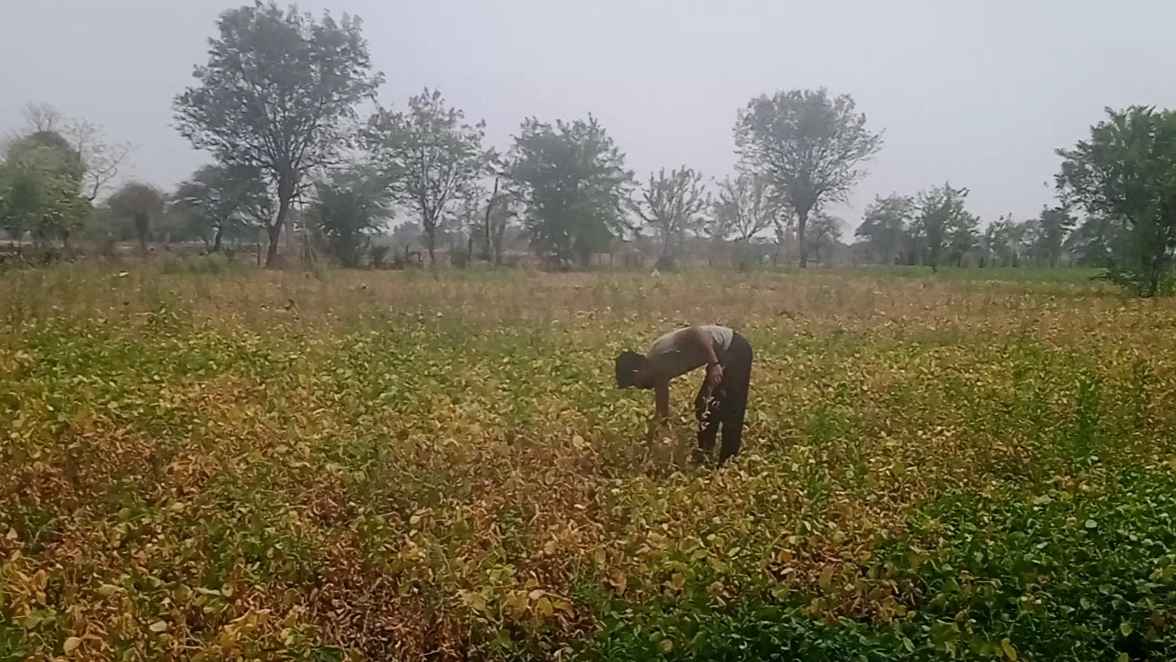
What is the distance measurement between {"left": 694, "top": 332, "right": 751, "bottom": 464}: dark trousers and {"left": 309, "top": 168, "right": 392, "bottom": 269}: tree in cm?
123

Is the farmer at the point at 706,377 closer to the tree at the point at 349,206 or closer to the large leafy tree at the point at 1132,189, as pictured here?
the tree at the point at 349,206

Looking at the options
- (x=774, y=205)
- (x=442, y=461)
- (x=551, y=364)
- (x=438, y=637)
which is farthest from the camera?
(x=774, y=205)

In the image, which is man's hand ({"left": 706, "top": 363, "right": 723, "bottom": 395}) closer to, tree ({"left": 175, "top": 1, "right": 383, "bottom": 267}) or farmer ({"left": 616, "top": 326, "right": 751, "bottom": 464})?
farmer ({"left": 616, "top": 326, "right": 751, "bottom": 464})

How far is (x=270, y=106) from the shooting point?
303cm

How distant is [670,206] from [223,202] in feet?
5.10

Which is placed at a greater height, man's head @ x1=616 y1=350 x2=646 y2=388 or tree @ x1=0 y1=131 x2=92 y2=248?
tree @ x1=0 y1=131 x2=92 y2=248

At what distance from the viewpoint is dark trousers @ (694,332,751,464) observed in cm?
291

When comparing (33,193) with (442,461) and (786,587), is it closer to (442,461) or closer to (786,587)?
(442,461)

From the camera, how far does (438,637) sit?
2.15 meters

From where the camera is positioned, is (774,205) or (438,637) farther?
(774,205)

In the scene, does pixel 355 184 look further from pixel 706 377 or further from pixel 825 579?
pixel 825 579

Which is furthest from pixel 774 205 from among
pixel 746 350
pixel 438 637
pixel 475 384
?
pixel 438 637

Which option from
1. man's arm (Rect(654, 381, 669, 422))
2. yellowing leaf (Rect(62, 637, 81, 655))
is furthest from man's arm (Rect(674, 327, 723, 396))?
yellowing leaf (Rect(62, 637, 81, 655))

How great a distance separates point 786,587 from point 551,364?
1.17 meters
